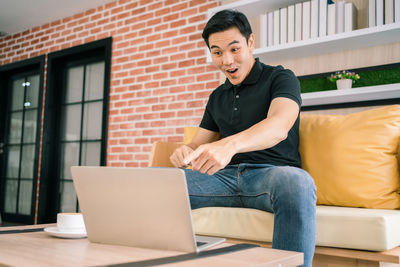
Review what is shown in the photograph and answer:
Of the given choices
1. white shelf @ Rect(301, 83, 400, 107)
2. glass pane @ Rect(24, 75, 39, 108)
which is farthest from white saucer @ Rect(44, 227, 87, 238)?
glass pane @ Rect(24, 75, 39, 108)

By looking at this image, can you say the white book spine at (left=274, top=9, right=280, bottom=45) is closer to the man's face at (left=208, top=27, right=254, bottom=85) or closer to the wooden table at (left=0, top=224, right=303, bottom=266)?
the man's face at (left=208, top=27, right=254, bottom=85)

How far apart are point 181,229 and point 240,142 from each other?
1.26 ft

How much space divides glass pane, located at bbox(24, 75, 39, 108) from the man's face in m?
3.53

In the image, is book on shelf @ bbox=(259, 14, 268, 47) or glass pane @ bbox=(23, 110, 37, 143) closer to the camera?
book on shelf @ bbox=(259, 14, 268, 47)

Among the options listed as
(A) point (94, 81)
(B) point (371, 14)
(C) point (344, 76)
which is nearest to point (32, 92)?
(A) point (94, 81)

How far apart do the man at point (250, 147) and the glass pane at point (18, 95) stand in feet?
12.1

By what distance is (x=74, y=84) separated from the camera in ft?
14.3

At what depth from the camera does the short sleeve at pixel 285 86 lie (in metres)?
1.48

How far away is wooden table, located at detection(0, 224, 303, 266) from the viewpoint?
72 cm

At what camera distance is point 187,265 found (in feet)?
2.28

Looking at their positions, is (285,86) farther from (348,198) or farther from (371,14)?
(371,14)

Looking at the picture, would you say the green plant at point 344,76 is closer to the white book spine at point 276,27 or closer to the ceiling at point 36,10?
the white book spine at point 276,27

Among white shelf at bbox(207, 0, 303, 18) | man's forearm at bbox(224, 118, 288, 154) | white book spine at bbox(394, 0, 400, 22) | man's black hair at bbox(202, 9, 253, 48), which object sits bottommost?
man's forearm at bbox(224, 118, 288, 154)

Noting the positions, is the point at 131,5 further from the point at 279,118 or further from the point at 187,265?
the point at 187,265
